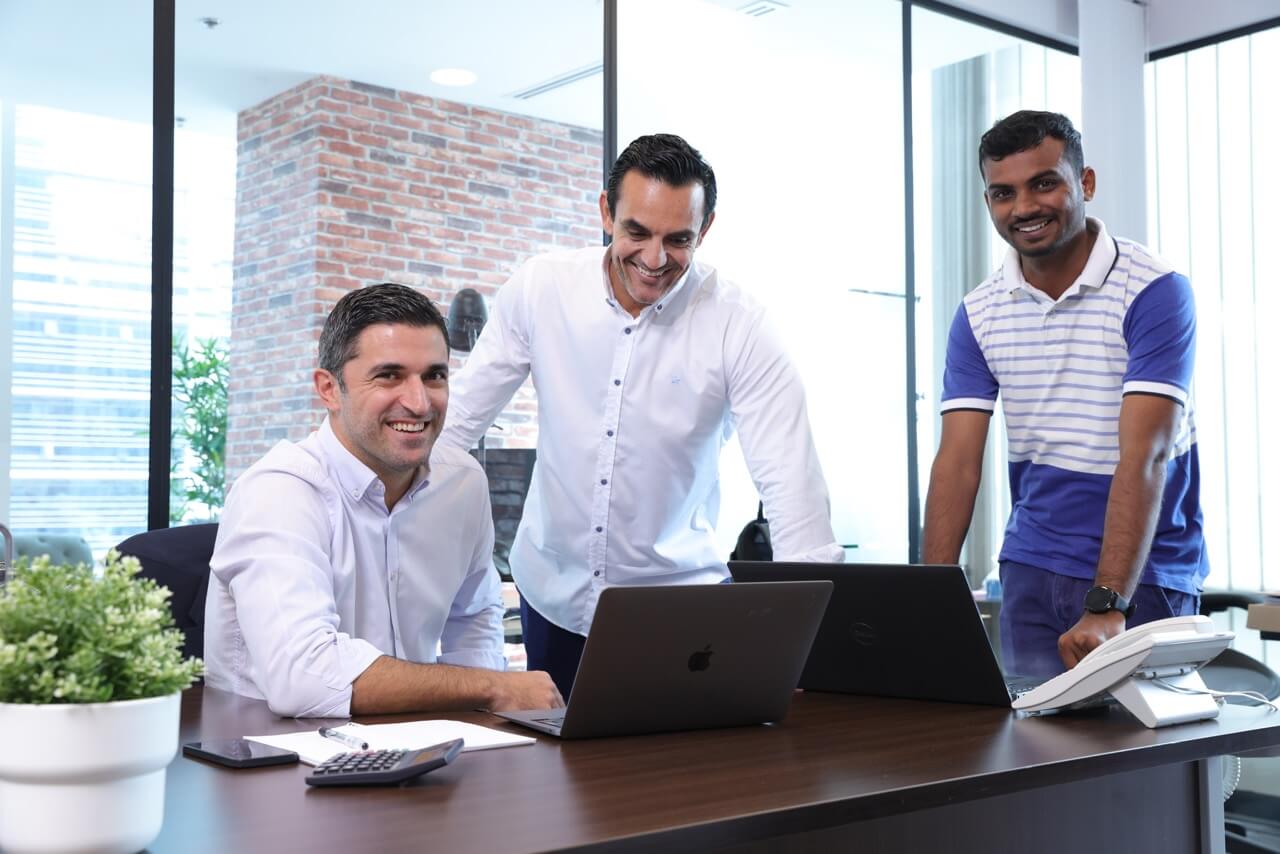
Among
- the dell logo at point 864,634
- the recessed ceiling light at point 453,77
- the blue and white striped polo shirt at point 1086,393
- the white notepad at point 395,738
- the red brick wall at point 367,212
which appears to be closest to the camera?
the white notepad at point 395,738

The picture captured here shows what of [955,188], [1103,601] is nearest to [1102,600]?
[1103,601]

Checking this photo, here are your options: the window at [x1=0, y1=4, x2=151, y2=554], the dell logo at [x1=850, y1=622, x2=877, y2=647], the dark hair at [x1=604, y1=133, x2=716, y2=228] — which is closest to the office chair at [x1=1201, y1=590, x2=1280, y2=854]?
the dell logo at [x1=850, y1=622, x2=877, y2=647]

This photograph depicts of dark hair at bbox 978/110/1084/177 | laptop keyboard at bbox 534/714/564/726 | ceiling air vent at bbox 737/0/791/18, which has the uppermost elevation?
ceiling air vent at bbox 737/0/791/18

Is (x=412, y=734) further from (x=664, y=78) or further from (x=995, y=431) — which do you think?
(x=995, y=431)

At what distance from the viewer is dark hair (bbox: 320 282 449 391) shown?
2.19 meters

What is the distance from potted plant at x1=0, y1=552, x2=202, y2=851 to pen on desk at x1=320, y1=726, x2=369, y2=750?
A: 44 centimetres

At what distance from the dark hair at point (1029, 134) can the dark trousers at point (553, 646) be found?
49.7 inches

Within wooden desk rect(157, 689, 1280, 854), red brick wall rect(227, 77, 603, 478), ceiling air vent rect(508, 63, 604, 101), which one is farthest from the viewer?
ceiling air vent rect(508, 63, 604, 101)

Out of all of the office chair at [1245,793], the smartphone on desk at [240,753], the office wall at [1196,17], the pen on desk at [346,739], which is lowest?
the office chair at [1245,793]

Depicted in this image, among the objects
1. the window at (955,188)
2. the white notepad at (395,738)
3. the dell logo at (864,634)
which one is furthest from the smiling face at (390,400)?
the window at (955,188)

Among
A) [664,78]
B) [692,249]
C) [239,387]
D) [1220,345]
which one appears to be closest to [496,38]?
[664,78]

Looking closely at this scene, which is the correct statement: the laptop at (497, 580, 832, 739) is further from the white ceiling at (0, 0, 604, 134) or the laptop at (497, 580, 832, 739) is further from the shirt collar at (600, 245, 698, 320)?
the white ceiling at (0, 0, 604, 134)

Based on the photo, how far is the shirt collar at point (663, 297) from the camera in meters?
2.66

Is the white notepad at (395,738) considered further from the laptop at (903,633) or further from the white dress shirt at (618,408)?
the white dress shirt at (618,408)
